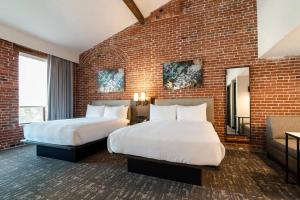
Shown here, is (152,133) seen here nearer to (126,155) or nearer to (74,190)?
(126,155)

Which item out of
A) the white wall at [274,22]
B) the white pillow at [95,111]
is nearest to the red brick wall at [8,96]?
the white pillow at [95,111]

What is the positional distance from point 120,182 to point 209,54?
348 centimetres

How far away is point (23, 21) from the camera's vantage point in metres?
3.81

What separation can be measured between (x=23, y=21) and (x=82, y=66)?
7.33 ft

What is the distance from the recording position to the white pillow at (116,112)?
465cm

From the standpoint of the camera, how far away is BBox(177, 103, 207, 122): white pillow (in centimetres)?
383

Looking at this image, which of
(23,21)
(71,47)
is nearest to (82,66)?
(71,47)

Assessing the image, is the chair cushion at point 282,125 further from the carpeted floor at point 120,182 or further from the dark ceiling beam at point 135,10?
the dark ceiling beam at point 135,10

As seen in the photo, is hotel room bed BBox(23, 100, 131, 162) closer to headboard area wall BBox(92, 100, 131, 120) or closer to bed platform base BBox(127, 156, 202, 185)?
bed platform base BBox(127, 156, 202, 185)

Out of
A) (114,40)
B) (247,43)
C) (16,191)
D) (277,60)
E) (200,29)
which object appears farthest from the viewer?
(114,40)

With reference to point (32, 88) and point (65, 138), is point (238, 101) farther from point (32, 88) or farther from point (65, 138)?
point (32, 88)

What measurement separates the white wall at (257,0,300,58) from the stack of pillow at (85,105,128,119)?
11.4 feet

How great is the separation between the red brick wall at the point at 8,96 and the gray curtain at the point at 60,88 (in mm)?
822

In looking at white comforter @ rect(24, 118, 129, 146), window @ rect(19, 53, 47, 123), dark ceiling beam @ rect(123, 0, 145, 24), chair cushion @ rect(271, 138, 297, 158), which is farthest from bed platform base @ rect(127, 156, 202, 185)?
window @ rect(19, 53, 47, 123)
